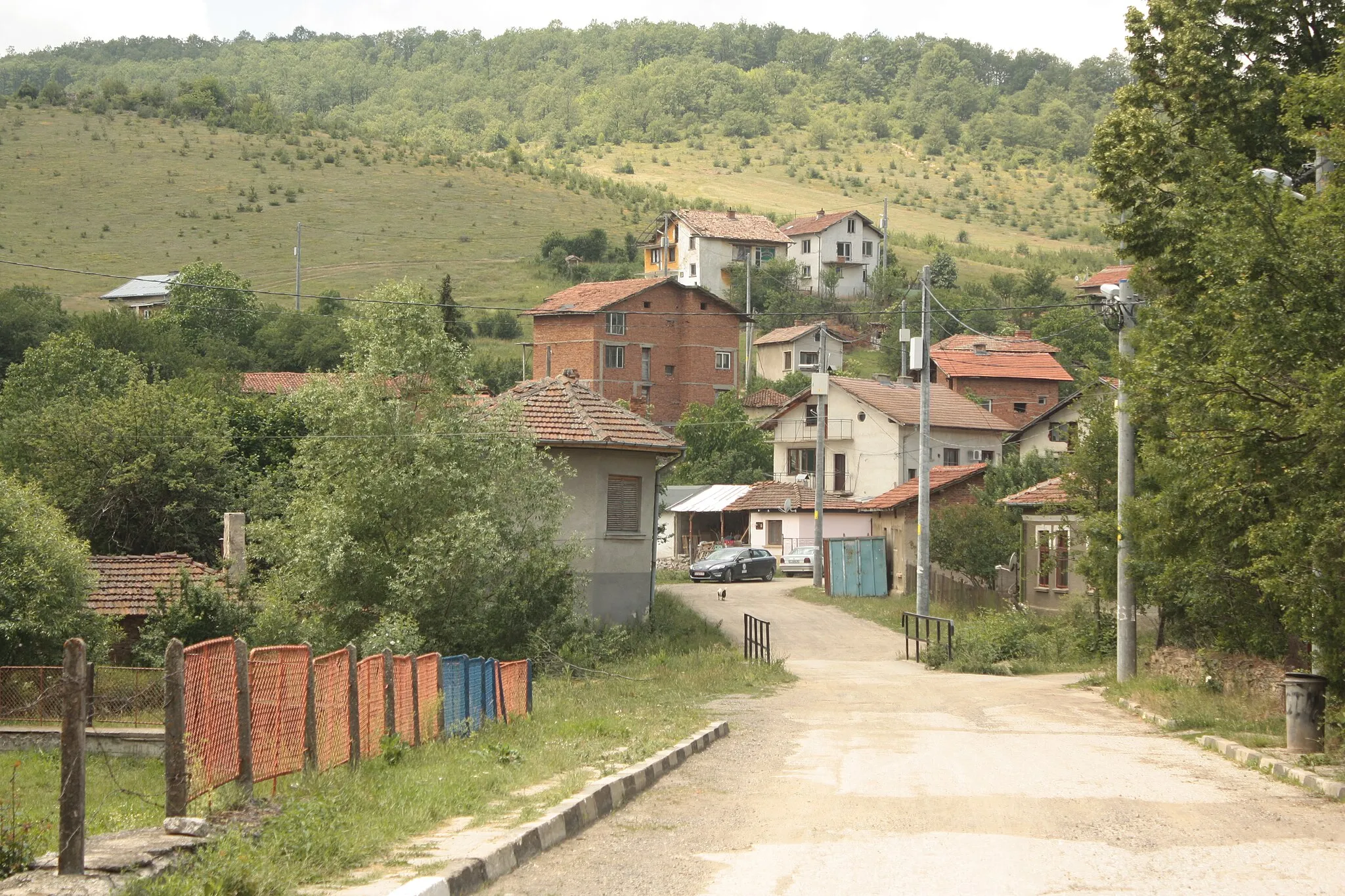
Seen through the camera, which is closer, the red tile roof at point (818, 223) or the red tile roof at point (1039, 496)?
the red tile roof at point (1039, 496)

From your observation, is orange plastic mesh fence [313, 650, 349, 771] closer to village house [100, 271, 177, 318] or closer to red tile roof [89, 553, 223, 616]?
red tile roof [89, 553, 223, 616]

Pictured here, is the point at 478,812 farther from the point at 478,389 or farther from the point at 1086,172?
the point at 1086,172

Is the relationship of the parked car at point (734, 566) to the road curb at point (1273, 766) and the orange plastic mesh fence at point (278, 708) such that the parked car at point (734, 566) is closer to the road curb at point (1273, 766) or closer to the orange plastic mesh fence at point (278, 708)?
the road curb at point (1273, 766)

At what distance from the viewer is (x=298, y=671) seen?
10.6m

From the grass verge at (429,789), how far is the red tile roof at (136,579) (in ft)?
49.2

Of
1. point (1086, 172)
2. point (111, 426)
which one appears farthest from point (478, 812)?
point (1086, 172)

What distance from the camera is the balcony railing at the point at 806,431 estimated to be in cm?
6750

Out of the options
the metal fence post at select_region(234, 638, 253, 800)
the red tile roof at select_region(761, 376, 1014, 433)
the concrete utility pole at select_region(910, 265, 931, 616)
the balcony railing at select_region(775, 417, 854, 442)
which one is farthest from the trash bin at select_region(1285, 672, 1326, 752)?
the balcony railing at select_region(775, 417, 854, 442)

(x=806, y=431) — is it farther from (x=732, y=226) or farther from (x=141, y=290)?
(x=141, y=290)

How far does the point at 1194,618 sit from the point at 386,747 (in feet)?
53.9

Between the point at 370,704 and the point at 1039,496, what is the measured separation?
31.3m

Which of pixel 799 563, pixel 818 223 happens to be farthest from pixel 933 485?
pixel 818 223

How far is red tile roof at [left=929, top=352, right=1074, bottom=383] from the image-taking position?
259ft

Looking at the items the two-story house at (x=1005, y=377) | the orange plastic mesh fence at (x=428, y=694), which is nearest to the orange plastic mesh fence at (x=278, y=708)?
the orange plastic mesh fence at (x=428, y=694)
